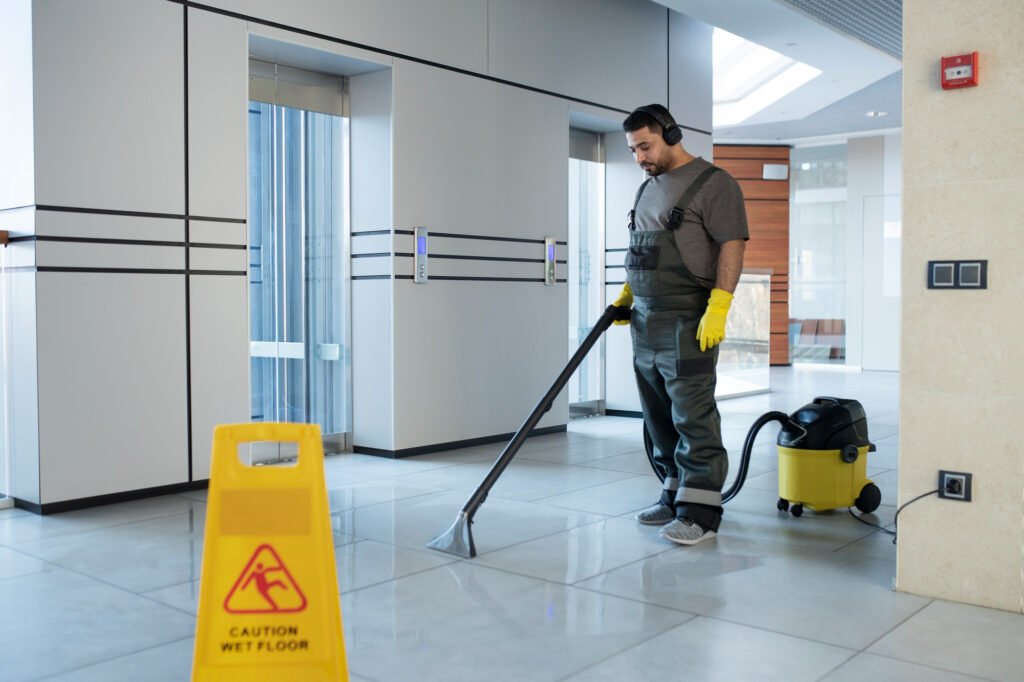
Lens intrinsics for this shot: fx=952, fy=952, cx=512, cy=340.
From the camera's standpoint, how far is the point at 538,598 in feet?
9.37

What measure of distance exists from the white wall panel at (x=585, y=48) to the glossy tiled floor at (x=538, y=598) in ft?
9.87

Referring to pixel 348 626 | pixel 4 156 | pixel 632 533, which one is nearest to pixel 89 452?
pixel 4 156

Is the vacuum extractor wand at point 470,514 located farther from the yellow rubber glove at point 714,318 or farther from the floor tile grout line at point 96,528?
the floor tile grout line at point 96,528

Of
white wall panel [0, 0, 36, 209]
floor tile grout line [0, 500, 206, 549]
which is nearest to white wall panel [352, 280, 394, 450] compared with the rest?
floor tile grout line [0, 500, 206, 549]

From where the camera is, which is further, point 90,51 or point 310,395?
point 310,395

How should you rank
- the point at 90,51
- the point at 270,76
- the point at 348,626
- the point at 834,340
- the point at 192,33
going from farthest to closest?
the point at 834,340 → the point at 270,76 → the point at 192,33 → the point at 90,51 → the point at 348,626

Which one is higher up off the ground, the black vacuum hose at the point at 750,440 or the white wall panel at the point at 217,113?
the white wall panel at the point at 217,113

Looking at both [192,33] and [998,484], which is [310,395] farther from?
[998,484]

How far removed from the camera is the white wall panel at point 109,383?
13.1ft

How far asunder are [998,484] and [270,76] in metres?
4.07

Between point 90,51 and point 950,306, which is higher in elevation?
point 90,51

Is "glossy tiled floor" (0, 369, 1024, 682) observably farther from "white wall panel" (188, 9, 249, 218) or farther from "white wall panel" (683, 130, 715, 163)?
"white wall panel" (683, 130, 715, 163)

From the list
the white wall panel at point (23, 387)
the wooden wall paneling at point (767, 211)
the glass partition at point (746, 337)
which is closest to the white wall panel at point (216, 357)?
the white wall panel at point (23, 387)

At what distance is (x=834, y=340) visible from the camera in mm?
14031
